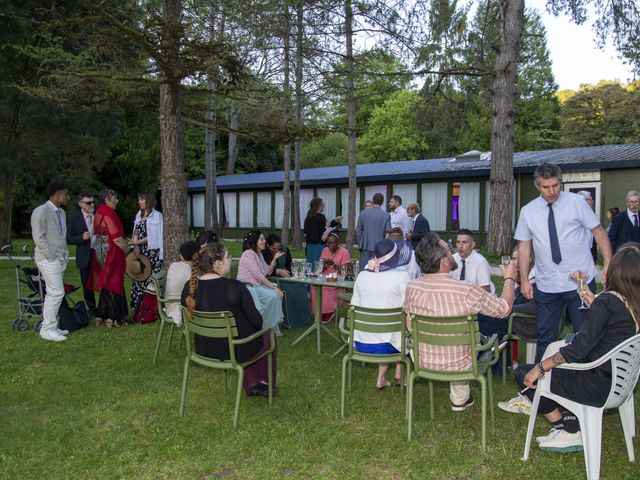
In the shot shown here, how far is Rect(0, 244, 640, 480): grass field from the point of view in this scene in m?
3.44

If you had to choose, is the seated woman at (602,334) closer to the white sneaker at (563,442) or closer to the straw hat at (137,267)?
the white sneaker at (563,442)

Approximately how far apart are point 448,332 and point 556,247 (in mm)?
1272

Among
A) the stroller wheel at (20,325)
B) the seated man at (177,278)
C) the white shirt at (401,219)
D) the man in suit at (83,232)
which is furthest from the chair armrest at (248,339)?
the white shirt at (401,219)

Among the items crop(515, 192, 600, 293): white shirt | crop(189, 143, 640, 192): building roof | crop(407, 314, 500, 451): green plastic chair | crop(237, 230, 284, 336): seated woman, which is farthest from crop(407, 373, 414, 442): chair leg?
crop(189, 143, 640, 192): building roof

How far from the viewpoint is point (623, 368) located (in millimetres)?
3139

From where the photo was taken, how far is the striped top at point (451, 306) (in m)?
3.82

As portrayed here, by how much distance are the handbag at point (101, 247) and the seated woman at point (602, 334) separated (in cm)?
561

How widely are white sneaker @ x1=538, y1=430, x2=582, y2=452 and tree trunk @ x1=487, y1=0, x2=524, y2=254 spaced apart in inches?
436

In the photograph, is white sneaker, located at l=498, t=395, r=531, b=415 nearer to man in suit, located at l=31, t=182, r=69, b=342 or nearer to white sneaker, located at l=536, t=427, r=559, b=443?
white sneaker, located at l=536, t=427, r=559, b=443

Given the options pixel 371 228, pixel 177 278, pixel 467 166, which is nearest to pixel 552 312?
pixel 177 278

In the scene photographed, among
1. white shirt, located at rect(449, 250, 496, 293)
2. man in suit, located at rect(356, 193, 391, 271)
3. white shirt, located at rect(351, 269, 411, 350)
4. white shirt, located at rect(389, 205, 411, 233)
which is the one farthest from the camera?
white shirt, located at rect(389, 205, 411, 233)

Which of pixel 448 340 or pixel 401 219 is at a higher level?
pixel 401 219

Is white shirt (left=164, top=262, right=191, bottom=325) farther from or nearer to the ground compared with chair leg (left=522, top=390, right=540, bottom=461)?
farther from the ground

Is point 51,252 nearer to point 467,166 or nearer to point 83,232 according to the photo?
point 83,232
